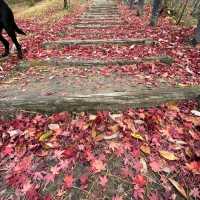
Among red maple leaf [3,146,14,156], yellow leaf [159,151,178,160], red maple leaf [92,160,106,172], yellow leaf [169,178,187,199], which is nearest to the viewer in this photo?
yellow leaf [169,178,187,199]

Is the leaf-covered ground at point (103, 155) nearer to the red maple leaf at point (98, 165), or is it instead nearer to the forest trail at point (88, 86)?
the red maple leaf at point (98, 165)

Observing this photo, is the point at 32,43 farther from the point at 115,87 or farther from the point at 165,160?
the point at 165,160

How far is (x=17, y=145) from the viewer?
114 inches

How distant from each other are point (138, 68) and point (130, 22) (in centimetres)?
601

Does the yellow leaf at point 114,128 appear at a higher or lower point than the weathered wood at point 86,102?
lower

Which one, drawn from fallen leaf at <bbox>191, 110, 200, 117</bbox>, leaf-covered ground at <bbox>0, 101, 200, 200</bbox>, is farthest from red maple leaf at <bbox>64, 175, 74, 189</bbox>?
fallen leaf at <bbox>191, 110, 200, 117</bbox>

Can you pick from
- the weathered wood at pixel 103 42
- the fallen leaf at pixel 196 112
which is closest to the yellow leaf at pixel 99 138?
the fallen leaf at pixel 196 112

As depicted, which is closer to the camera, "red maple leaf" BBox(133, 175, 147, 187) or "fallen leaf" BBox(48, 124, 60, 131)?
"red maple leaf" BBox(133, 175, 147, 187)

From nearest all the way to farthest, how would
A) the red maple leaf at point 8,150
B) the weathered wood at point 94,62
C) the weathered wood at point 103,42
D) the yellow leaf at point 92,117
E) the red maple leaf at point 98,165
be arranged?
the red maple leaf at point 98,165 → the red maple leaf at point 8,150 → the yellow leaf at point 92,117 → the weathered wood at point 94,62 → the weathered wood at point 103,42

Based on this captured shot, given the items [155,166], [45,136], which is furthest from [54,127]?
[155,166]

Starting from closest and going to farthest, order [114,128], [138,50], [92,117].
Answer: [114,128]
[92,117]
[138,50]

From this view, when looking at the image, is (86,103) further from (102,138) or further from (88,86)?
(88,86)

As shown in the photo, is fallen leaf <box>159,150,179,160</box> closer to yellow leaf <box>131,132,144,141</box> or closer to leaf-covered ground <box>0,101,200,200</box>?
leaf-covered ground <box>0,101,200,200</box>

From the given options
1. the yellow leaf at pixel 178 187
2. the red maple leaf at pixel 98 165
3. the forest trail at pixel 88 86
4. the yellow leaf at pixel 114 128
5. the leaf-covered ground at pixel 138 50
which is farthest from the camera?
the leaf-covered ground at pixel 138 50
